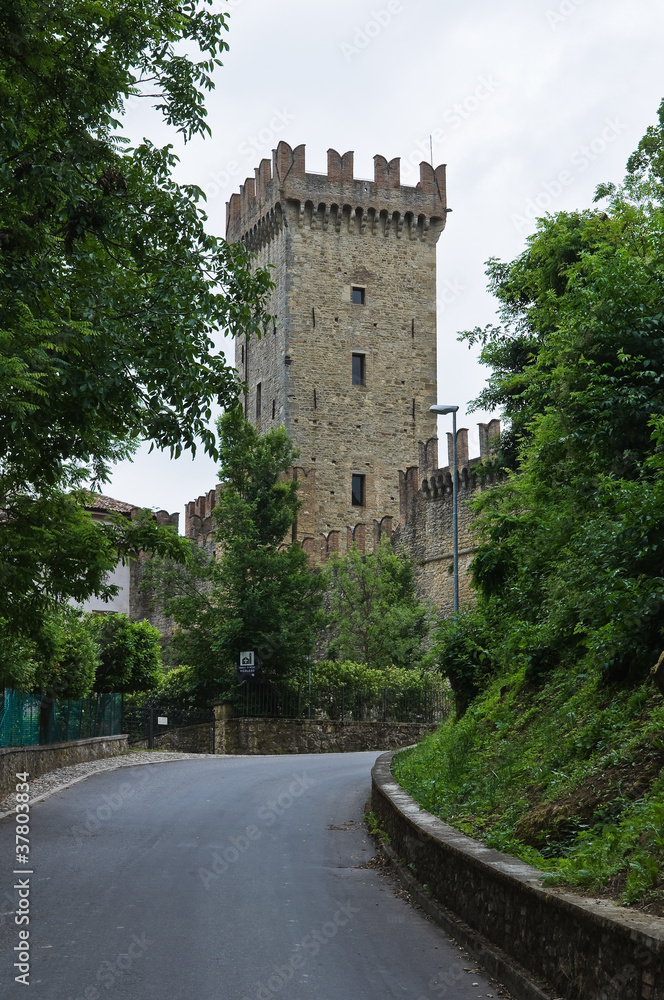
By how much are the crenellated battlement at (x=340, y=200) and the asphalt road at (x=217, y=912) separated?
41073 mm

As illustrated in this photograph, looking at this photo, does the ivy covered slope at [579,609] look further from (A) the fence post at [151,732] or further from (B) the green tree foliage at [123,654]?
(B) the green tree foliage at [123,654]

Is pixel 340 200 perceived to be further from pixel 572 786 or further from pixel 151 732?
pixel 572 786

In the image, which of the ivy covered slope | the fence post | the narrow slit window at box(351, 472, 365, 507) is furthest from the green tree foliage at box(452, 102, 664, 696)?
the narrow slit window at box(351, 472, 365, 507)

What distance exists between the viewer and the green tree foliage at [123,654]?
29.4m

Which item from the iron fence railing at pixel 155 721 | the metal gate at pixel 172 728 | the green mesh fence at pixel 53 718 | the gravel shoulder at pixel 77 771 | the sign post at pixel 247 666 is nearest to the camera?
the gravel shoulder at pixel 77 771

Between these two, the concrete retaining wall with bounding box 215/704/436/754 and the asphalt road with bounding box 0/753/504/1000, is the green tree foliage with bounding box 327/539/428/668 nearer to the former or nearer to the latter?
the concrete retaining wall with bounding box 215/704/436/754

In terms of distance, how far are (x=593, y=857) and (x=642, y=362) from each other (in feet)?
18.9

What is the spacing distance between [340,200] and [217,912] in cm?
4747

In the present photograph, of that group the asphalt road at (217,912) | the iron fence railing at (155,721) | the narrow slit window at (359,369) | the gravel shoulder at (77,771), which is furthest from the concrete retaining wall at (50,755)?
A: the narrow slit window at (359,369)

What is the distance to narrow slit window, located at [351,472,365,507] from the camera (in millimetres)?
49719

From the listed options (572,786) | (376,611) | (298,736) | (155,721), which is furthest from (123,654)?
(572,786)

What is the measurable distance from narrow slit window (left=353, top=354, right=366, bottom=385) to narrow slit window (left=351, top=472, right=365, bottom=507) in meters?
4.44

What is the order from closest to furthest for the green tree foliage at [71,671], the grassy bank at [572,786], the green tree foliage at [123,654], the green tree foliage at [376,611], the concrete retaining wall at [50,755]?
the grassy bank at [572,786], the concrete retaining wall at [50,755], the green tree foliage at [71,671], the green tree foliage at [123,654], the green tree foliage at [376,611]

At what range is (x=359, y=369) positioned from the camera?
169ft
